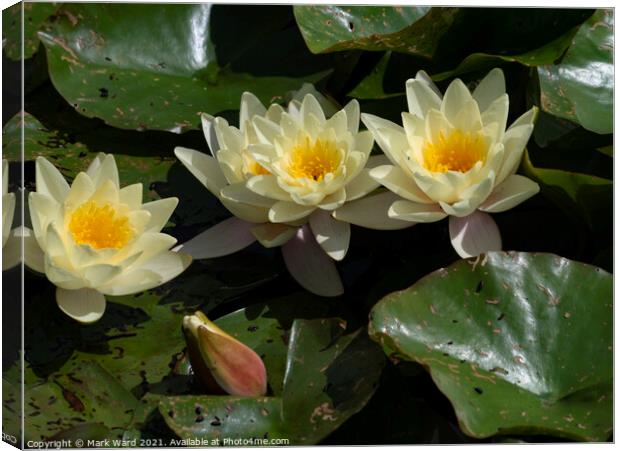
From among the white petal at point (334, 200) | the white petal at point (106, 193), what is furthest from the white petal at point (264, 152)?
the white petal at point (106, 193)

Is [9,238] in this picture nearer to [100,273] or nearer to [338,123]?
[100,273]

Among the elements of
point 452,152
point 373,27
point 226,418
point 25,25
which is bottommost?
point 226,418

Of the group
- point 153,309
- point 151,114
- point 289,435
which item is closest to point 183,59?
point 151,114

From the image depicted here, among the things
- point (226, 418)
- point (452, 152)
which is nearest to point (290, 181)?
point (452, 152)

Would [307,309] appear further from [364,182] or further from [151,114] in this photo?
[151,114]

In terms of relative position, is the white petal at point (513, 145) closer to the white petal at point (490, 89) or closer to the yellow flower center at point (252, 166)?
the white petal at point (490, 89)

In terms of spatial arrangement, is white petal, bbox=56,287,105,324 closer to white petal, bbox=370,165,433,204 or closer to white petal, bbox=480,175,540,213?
white petal, bbox=370,165,433,204
